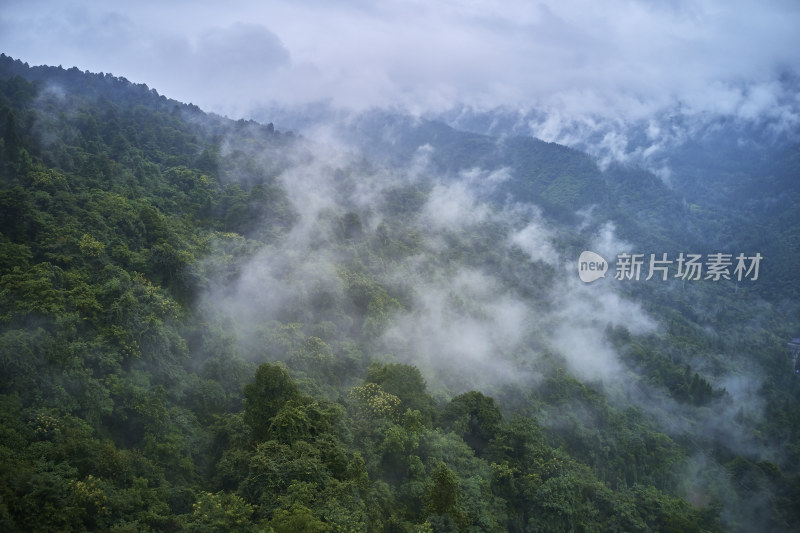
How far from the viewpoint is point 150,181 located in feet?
152

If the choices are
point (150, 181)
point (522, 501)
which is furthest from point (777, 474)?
point (150, 181)

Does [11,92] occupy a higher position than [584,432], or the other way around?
[11,92]

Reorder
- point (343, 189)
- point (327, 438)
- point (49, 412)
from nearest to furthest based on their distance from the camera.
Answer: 1. point (49, 412)
2. point (327, 438)
3. point (343, 189)

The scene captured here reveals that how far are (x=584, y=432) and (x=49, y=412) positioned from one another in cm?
3360

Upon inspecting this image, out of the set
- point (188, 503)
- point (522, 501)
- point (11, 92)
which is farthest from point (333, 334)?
point (11, 92)

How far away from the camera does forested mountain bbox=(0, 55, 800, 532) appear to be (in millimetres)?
17453

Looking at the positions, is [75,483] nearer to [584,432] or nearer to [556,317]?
[584,432]

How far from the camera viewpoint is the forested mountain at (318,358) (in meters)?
17.5

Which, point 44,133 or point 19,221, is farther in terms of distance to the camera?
point 44,133

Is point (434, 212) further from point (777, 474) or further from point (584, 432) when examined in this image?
point (777, 474)

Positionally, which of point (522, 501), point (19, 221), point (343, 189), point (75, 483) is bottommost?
point (522, 501)

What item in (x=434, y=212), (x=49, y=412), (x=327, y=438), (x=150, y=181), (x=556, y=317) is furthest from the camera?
(x=434, y=212)

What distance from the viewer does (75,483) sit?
14250 mm

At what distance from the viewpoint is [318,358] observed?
31531 millimetres
